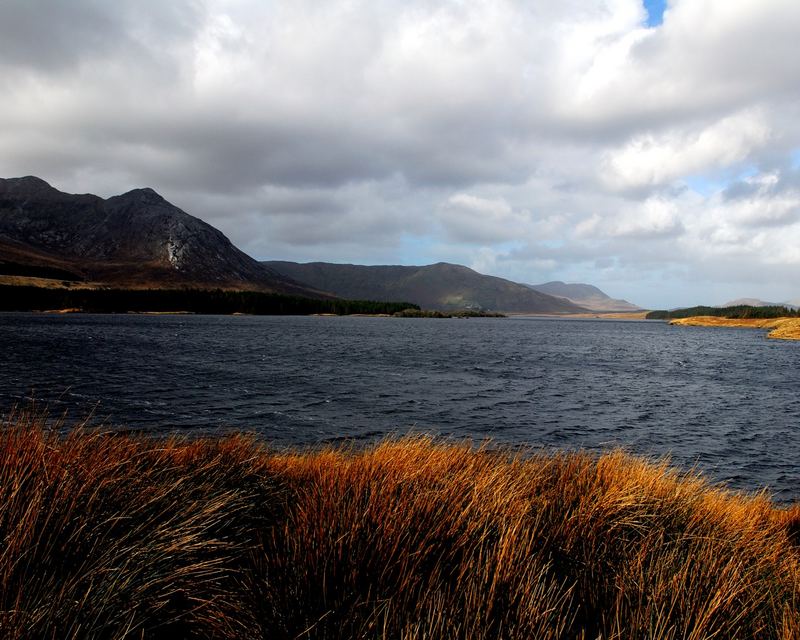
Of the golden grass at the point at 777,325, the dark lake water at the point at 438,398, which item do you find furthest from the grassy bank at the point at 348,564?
Answer: the golden grass at the point at 777,325

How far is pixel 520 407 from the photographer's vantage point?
29.6 m

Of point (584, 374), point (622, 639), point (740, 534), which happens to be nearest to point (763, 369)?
point (584, 374)

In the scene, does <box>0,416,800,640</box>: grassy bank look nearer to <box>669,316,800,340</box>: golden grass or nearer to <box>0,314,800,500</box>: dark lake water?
<box>0,314,800,500</box>: dark lake water

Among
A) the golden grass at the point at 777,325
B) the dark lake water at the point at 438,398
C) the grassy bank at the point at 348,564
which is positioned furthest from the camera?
the golden grass at the point at 777,325

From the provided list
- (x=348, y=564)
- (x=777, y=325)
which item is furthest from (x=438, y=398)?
(x=777, y=325)

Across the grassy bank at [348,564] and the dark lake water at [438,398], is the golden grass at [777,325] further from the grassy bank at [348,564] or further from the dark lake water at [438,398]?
the grassy bank at [348,564]

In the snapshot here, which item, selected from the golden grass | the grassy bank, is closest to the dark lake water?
the grassy bank

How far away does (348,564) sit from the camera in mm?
4301

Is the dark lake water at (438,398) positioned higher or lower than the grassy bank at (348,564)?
lower

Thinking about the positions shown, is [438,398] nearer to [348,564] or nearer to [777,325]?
[348,564]

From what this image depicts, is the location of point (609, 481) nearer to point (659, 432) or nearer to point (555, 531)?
point (555, 531)

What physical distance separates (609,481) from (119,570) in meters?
7.10

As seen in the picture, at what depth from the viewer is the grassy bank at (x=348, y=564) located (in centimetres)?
368

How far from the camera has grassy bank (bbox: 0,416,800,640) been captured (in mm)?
3684
